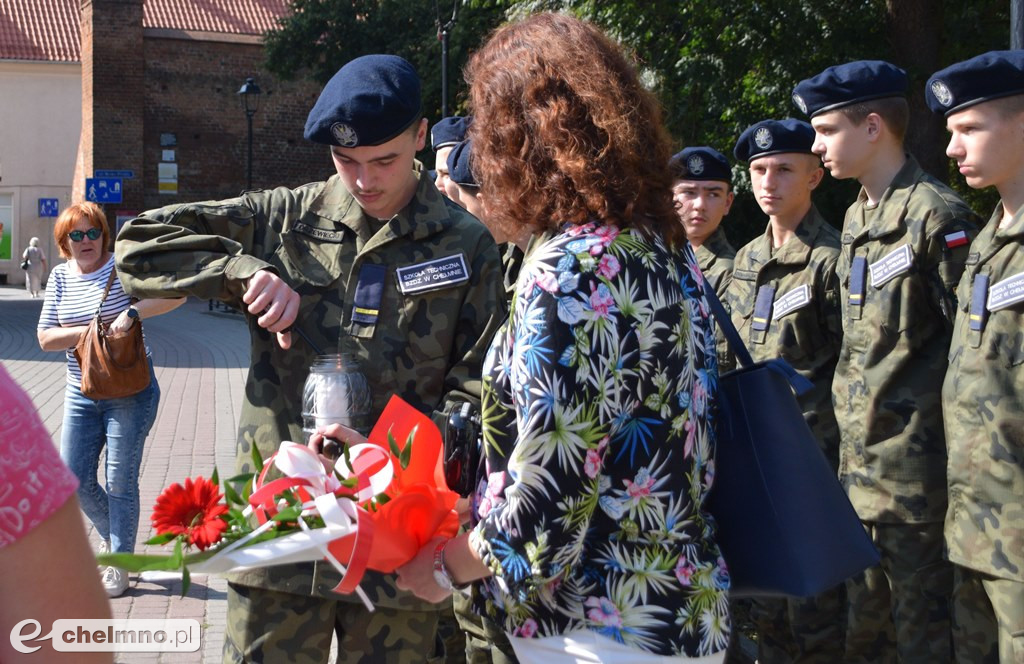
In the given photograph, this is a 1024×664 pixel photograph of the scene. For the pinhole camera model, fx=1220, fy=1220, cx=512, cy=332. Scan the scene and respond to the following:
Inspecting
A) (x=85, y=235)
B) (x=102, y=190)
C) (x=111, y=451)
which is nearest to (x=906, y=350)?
(x=111, y=451)

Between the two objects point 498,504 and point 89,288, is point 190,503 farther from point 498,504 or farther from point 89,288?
point 89,288

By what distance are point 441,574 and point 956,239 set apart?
8.95 ft

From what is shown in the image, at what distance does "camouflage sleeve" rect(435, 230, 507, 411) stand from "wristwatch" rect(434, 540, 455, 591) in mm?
888

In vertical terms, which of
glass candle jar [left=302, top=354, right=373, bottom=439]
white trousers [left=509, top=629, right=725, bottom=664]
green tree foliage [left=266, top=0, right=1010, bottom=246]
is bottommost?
white trousers [left=509, top=629, right=725, bottom=664]

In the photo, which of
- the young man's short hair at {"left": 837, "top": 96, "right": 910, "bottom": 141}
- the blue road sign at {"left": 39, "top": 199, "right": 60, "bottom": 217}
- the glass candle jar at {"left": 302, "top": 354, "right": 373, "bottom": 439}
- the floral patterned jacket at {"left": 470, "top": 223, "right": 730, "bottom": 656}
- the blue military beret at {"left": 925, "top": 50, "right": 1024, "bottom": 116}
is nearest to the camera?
the floral patterned jacket at {"left": 470, "top": 223, "right": 730, "bottom": 656}

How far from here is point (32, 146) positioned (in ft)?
150

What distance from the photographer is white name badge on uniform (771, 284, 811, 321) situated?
528 cm

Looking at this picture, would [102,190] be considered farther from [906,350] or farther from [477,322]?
[477,322]

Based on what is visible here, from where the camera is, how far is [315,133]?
3.25 meters

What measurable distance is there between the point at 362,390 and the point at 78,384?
4.13 m

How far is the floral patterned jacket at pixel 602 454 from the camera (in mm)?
2141

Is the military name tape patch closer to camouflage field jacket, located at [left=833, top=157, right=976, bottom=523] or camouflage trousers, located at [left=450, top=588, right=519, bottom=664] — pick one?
camouflage trousers, located at [left=450, top=588, right=519, bottom=664]

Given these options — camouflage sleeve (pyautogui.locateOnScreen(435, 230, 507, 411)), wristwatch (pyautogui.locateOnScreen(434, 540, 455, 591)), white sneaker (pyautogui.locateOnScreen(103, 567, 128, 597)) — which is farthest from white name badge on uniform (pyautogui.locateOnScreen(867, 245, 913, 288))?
white sneaker (pyautogui.locateOnScreen(103, 567, 128, 597))

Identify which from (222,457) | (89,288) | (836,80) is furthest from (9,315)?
(836,80)
